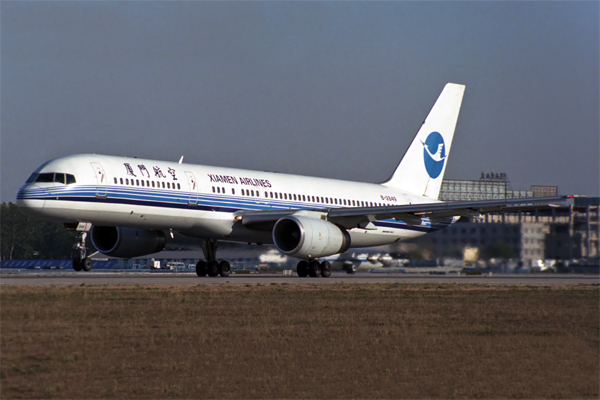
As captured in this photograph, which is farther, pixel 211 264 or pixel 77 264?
pixel 211 264

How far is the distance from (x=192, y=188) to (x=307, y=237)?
15.1ft

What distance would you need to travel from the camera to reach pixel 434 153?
137 feet

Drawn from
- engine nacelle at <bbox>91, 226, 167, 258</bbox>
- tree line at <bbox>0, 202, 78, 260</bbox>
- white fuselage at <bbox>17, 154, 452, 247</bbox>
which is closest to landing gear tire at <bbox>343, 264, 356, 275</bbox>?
white fuselage at <bbox>17, 154, 452, 247</bbox>

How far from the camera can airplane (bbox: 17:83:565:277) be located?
26.7m

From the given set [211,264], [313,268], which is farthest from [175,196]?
[313,268]

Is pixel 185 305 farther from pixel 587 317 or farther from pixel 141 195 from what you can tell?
pixel 141 195

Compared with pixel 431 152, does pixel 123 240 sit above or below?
A: below

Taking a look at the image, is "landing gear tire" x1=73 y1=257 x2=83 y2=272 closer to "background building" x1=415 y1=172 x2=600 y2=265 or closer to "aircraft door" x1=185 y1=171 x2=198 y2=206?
"aircraft door" x1=185 y1=171 x2=198 y2=206

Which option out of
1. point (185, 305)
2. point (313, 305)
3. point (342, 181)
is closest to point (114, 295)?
point (185, 305)

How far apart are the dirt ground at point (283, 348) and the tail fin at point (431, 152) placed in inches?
836

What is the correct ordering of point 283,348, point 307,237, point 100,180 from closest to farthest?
point 283,348 → point 100,180 → point 307,237

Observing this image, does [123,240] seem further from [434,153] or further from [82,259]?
[434,153]

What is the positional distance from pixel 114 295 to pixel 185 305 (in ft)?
8.41

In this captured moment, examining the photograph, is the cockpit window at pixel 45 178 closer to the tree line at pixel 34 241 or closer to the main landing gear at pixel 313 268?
the main landing gear at pixel 313 268
